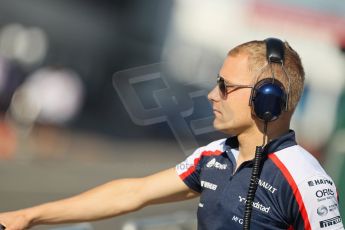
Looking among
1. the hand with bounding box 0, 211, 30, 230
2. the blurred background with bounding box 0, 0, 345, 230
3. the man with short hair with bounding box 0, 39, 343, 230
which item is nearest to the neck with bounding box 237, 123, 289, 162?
the man with short hair with bounding box 0, 39, 343, 230

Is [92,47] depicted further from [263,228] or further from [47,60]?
[263,228]

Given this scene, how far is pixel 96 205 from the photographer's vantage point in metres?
3.89

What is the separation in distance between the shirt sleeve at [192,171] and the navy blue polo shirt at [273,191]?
42 millimetres

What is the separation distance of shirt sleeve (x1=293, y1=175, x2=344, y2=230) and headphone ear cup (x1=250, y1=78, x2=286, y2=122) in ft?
0.99

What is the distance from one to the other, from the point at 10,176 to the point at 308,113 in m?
5.89

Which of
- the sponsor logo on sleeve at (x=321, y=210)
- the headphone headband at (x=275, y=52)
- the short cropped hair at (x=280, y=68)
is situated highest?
the headphone headband at (x=275, y=52)

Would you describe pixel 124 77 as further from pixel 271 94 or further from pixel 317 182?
pixel 317 182

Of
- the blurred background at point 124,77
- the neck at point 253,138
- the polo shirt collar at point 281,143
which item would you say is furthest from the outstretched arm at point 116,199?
the blurred background at point 124,77

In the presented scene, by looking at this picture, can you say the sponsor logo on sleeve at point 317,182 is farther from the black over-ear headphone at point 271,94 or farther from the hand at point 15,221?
the hand at point 15,221

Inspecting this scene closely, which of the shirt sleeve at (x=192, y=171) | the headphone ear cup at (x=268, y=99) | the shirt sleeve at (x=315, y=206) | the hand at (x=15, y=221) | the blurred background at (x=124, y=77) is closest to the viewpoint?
the shirt sleeve at (x=315, y=206)

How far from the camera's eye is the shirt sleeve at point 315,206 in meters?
3.30

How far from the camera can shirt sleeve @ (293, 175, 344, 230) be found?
3301mm

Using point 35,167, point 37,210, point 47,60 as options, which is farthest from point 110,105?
point 37,210

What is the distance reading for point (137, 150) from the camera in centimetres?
1694
